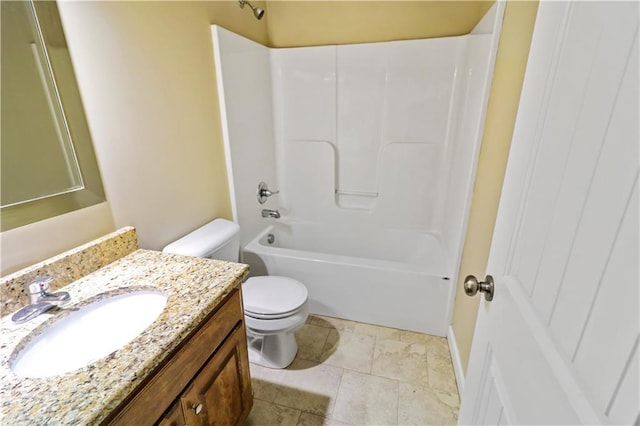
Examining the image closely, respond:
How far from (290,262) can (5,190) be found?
1478 millimetres

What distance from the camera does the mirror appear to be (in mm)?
856

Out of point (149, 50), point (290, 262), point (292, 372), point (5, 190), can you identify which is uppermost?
point (149, 50)

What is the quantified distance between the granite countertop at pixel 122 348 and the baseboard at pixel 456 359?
4.33 ft

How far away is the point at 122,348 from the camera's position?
2.36ft

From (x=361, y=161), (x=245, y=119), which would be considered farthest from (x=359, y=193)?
(x=245, y=119)

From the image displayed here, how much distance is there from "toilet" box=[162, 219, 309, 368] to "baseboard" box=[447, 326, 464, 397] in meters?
0.89

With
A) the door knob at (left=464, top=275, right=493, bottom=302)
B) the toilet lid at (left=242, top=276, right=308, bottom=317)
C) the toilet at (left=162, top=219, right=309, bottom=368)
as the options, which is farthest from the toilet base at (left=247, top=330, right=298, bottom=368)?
the door knob at (left=464, top=275, right=493, bottom=302)

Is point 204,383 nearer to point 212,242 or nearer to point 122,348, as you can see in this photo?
point 122,348

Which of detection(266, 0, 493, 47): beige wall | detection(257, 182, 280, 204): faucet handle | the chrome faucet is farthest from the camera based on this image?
detection(257, 182, 280, 204): faucet handle

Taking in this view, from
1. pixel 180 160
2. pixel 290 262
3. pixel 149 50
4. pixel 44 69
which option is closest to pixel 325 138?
pixel 290 262

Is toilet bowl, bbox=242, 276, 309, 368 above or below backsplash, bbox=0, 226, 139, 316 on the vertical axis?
below

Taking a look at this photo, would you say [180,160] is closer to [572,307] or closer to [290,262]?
[290,262]

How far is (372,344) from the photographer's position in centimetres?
188

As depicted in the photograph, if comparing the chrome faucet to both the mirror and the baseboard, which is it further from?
the baseboard
